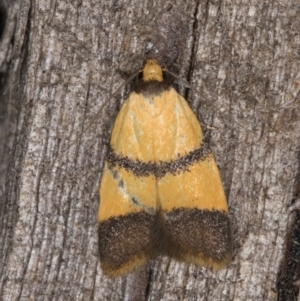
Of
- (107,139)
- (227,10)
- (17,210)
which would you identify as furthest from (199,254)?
(227,10)

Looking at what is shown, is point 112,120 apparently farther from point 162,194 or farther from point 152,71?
point 162,194

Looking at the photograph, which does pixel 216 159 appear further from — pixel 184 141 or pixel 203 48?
pixel 203 48

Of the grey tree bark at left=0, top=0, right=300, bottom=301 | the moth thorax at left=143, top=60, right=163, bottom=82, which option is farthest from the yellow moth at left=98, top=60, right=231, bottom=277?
the grey tree bark at left=0, top=0, right=300, bottom=301

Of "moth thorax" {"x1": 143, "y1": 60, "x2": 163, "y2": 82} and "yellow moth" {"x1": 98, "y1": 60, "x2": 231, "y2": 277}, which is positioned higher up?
"moth thorax" {"x1": 143, "y1": 60, "x2": 163, "y2": 82}

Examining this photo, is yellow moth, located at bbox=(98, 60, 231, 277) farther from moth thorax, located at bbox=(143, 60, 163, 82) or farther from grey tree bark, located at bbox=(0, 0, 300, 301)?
grey tree bark, located at bbox=(0, 0, 300, 301)
